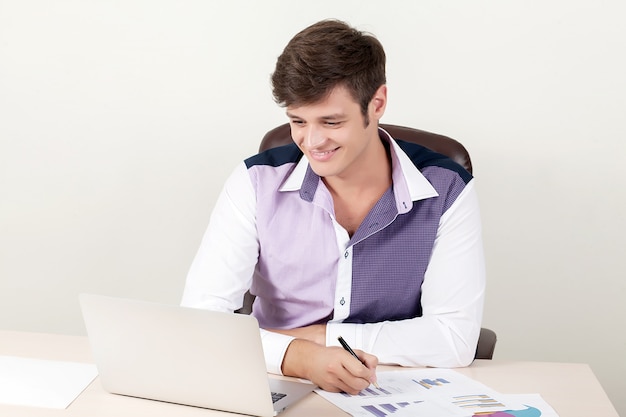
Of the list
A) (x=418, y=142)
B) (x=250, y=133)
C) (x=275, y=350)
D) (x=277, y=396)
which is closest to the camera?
(x=277, y=396)

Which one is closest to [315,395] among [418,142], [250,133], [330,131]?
[330,131]

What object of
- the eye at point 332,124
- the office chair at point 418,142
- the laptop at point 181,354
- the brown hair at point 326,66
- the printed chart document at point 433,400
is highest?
the brown hair at point 326,66

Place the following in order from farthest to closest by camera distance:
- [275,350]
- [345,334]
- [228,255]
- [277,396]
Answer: [228,255] → [345,334] → [275,350] → [277,396]

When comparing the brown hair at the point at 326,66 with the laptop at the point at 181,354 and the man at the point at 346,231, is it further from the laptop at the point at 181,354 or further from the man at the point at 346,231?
the laptop at the point at 181,354

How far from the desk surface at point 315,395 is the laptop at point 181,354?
28mm

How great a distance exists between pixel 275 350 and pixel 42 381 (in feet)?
1.47

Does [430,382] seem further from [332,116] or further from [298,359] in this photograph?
[332,116]

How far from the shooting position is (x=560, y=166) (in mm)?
2850

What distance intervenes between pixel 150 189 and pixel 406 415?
1878 mm

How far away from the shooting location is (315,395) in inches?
62.3

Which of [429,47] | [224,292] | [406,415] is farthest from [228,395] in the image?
[429,47]

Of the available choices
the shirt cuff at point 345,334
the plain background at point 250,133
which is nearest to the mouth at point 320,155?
the shirt cuff at point 345,334

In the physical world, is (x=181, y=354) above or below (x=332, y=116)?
below

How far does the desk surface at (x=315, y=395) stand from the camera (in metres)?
1.49
